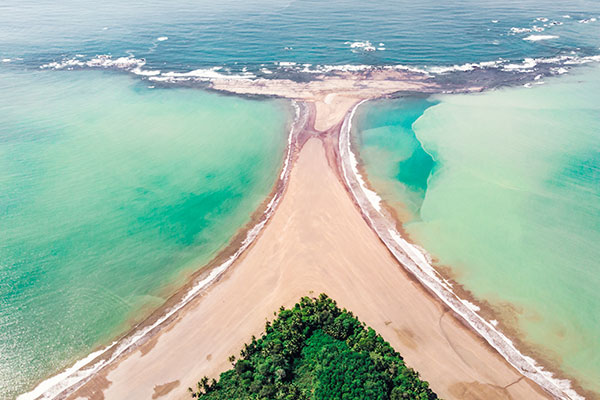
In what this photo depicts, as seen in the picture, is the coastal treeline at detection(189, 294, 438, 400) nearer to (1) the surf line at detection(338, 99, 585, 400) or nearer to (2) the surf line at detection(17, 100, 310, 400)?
(2) the surf line at detection(17, 100, 310, 400)

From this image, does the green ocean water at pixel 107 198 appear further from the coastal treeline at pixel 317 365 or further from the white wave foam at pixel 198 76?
the coastal treeline at pixel 317 365

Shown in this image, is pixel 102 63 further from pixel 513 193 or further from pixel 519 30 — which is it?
pixel 519 30

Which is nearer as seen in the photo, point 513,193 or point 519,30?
point 513,193

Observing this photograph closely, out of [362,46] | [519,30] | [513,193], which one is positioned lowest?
[513,193]

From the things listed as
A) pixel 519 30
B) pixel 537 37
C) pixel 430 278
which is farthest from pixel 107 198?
pixel 519 30

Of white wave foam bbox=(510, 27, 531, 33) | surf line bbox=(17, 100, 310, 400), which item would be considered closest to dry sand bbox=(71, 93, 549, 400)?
surf line bbox=(17, 100, 310, 400)

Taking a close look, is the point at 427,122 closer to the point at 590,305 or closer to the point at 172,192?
the point at 590,305
